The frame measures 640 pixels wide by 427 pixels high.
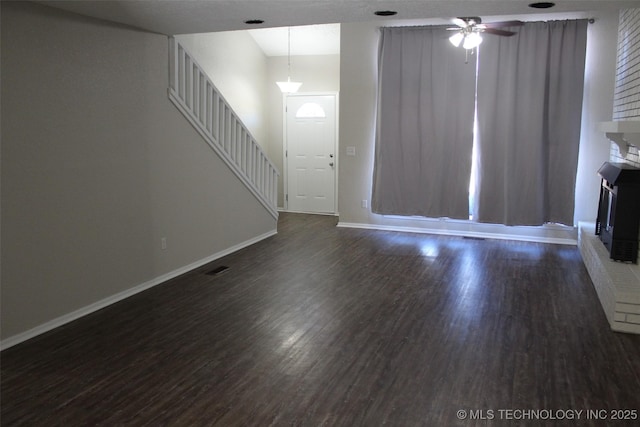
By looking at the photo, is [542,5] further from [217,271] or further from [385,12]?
[217,271]

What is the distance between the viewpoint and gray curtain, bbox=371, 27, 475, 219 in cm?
707

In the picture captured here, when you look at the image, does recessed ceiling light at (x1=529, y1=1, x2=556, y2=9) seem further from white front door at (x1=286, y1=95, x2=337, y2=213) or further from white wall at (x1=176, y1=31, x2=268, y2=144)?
white front door at (x1=286, y1=95, x2=337, y2=213)

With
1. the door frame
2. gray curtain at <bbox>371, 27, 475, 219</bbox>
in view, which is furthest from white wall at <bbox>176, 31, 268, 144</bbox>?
gray curtain at <bbox>371, 27, 475, 219</bbox>

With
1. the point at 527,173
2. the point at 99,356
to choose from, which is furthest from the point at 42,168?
the point at 527,173

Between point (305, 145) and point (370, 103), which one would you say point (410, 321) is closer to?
point (370, 103)

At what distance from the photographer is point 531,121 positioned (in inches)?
265

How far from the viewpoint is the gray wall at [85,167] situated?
3535 mm

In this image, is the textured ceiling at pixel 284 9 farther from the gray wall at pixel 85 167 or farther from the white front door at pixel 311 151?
the white front door at pixel 311 151

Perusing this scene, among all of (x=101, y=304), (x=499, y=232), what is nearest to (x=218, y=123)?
(x=101, y=304)

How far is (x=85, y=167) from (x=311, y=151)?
17.7ft

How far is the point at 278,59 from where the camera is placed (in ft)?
30.3

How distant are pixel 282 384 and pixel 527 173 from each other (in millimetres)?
5070

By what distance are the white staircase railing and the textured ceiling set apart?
0.84 m

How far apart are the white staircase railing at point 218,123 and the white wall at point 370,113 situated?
4.30ft
